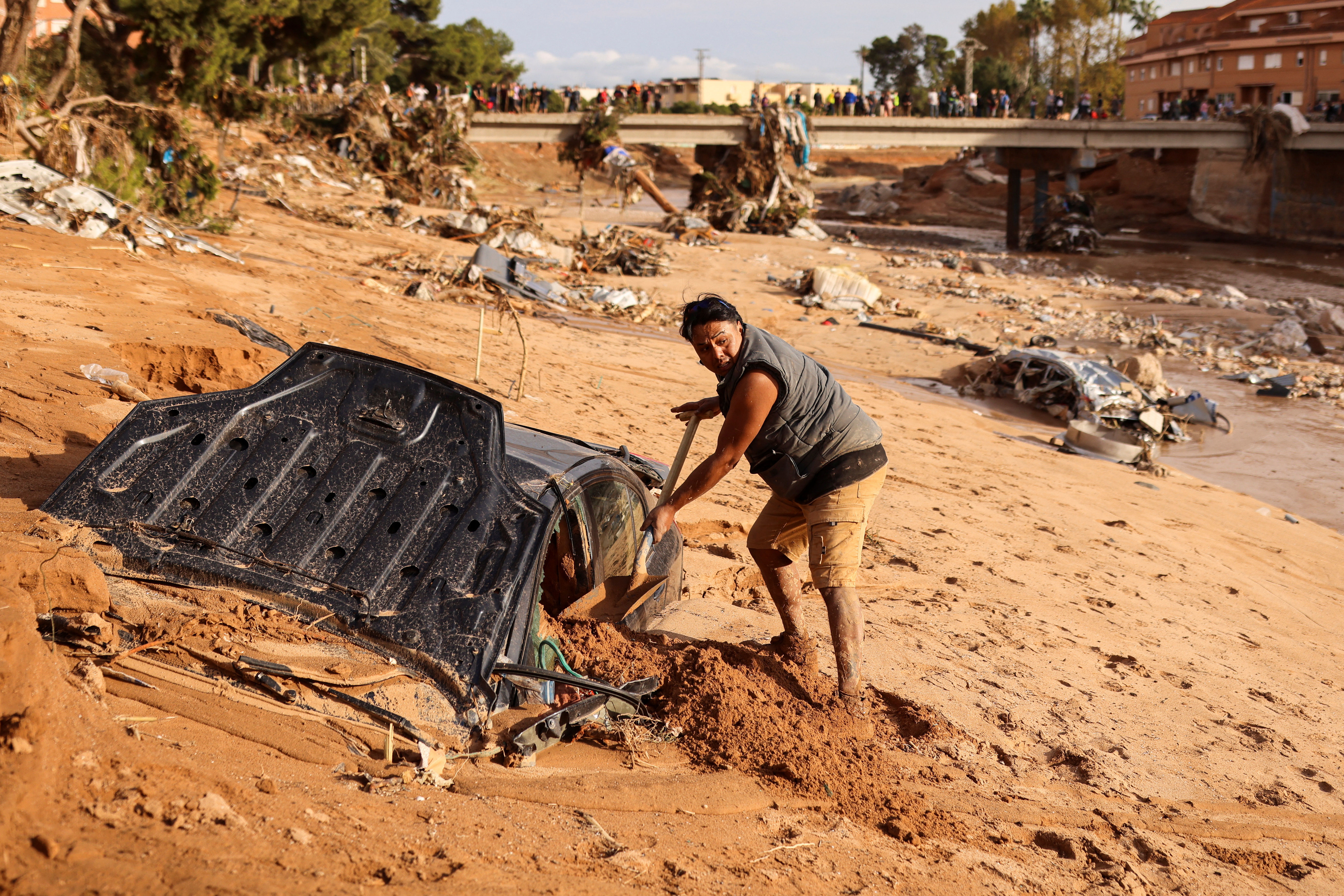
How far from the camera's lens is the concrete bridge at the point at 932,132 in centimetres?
3544

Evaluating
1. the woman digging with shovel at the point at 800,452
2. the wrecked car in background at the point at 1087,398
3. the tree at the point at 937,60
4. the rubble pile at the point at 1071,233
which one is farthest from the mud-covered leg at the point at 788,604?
the tree at the point at 937,60

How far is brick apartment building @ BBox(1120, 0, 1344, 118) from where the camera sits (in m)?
47.3

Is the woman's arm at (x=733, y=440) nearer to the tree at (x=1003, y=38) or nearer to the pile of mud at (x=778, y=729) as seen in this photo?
the pile of mud at (x=778, y=729)

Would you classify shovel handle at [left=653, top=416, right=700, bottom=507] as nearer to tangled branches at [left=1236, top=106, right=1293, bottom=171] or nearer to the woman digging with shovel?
the woman digging with shovel

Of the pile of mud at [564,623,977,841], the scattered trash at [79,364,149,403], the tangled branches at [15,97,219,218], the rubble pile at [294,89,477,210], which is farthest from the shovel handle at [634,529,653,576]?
the rubble pile at [294,89,477,210]

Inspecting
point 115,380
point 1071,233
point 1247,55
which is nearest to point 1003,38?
point 1247,55

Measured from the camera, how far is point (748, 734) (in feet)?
12.3

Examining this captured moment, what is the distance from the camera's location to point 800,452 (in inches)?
164

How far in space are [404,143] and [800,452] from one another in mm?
26584

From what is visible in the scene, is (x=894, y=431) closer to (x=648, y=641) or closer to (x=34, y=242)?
(x=648, y=641)

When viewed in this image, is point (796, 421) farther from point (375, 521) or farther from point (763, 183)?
point (763, 183)

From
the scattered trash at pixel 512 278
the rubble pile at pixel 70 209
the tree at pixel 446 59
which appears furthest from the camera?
the tree at pixel 446 59

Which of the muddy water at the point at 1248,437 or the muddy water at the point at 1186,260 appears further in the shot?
the muddy water at the point at 1186,260

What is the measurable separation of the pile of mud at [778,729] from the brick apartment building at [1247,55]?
143 feet
